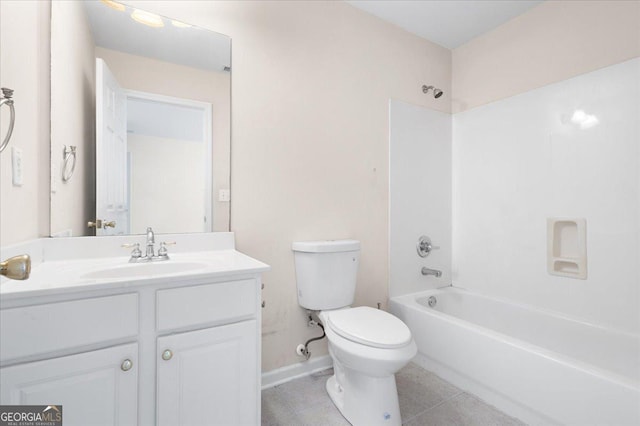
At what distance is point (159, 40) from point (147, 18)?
104 millimetres

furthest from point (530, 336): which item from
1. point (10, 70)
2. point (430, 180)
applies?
point (10, 70)

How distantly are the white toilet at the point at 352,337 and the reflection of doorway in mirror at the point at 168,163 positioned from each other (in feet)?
2.07

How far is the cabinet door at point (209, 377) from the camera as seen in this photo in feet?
3.31

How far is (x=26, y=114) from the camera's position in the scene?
1.12 metres

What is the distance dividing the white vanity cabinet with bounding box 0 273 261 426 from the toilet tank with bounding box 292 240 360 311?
65 cm

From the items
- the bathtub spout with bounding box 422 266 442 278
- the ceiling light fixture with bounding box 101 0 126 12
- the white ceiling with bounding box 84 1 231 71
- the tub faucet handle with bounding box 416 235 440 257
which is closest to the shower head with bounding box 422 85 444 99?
the tub faucet handle with bounding box 416 235 440 257

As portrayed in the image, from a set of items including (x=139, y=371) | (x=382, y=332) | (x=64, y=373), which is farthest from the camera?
(x=382, y=332)

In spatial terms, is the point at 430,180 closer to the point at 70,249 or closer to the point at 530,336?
the point at 530,336

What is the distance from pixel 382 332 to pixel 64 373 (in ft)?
3.74

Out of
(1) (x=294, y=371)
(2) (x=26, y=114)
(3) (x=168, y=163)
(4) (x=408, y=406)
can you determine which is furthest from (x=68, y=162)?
(4) (x=408, y=406)

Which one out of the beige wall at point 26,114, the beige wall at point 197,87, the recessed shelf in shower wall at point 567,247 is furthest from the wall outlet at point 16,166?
the recessed shelf in shower wall at point 567,247

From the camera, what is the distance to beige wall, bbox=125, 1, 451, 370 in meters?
1.71

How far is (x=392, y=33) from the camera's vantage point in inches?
89.2

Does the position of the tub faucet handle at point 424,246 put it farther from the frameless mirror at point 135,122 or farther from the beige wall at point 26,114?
the beige wall at point 26,114
